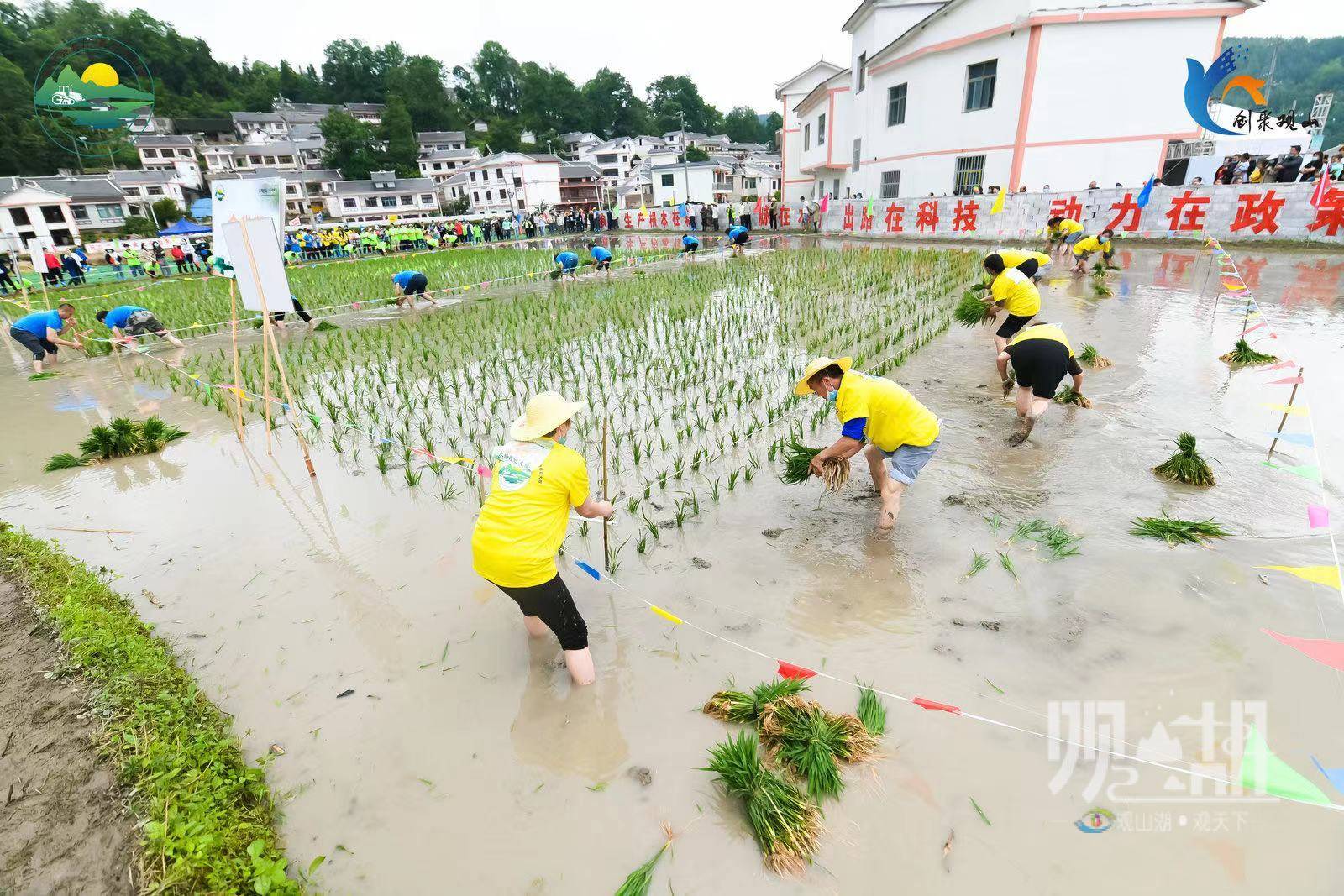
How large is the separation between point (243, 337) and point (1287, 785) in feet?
45.3

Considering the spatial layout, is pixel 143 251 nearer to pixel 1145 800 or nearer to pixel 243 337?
pixel 243 337

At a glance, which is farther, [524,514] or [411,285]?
[411,285]

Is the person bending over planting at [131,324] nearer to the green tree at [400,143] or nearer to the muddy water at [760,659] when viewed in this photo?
the muddy water at [760,659]

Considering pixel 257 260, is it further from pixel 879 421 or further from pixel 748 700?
pixel 748 700

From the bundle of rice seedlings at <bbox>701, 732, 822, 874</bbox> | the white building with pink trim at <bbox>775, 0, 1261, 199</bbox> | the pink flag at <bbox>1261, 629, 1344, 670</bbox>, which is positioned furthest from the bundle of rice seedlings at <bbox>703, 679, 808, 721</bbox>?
the white building with pink trim at <bbox>775, 0, 1261, 199</bbox>

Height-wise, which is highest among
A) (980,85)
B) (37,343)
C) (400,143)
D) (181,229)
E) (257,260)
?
(400,143)

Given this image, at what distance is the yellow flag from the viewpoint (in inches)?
123

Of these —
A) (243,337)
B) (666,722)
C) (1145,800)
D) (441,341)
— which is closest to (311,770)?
(666,722)

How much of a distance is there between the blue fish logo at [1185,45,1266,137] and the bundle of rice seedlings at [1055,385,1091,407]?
16.8 m

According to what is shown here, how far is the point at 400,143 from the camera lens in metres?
56.0

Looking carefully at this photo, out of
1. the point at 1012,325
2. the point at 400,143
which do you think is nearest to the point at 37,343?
the point at 1012,325

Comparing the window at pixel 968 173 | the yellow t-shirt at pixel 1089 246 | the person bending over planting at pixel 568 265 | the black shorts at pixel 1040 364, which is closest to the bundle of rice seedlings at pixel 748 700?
the black shorts at pixel 1040 364

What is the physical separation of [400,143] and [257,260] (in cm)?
6165

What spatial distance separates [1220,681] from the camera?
2662 millimetres
